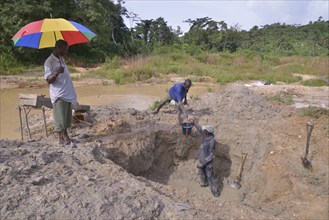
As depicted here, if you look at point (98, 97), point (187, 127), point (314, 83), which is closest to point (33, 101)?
point (187, 127)

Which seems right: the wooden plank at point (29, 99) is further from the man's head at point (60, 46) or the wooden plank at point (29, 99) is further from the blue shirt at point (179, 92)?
the blue shirt at point (179, 92)

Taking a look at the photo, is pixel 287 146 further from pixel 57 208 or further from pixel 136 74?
pixel 136 74

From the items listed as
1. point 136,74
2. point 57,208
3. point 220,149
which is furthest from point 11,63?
point 57,208

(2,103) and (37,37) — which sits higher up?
(37,37)

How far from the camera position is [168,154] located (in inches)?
230

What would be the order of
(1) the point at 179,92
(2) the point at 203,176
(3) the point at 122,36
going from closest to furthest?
(2) the point at 203,176, (1) the point at 179,92, (3) the point at 122,36

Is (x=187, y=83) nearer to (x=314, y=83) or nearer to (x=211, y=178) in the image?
(x=211, y=178)

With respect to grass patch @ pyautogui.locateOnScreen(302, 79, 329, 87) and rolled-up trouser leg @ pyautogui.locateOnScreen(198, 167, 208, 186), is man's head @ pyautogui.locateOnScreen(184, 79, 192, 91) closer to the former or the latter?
rolled-up trouser leg @ pyautogui.locateOnScreen(198, 167, 208, 186)

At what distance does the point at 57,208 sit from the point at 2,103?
334 inches

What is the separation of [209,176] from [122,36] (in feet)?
82.4

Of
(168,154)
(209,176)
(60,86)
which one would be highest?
(60,86)

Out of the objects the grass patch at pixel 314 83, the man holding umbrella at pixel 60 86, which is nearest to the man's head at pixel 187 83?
the man holding umbrella at pixel 60 86

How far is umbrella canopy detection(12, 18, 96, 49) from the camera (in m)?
3.75

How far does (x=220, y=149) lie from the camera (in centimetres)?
578
